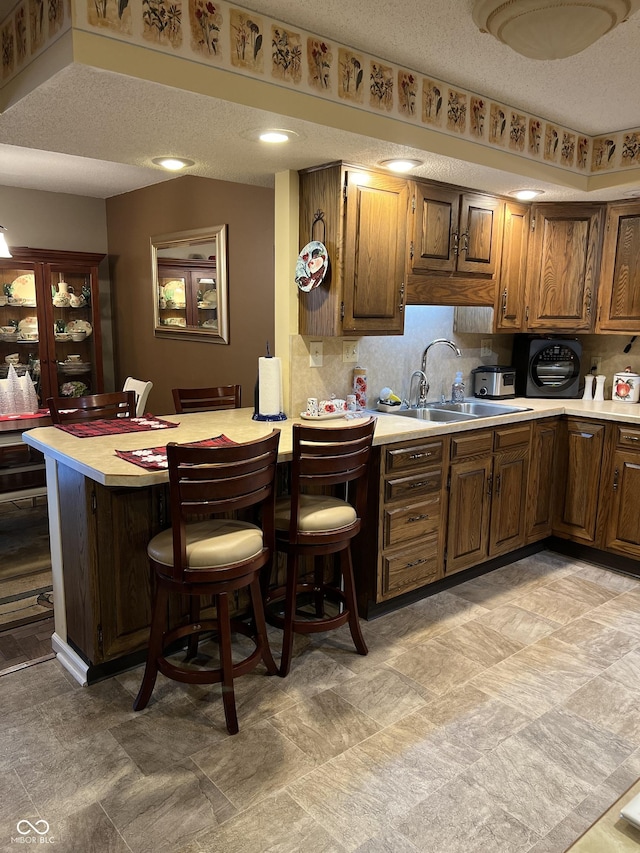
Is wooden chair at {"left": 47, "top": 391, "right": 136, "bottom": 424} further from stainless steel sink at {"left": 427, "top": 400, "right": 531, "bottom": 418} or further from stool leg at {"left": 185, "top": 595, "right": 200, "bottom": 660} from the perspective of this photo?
stainless steel sink at {"left": 427, "top": 400, "right": 531, "bottom": 418}

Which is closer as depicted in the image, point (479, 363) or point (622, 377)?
point (622, 377)

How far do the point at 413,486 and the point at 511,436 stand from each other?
2.79 feet

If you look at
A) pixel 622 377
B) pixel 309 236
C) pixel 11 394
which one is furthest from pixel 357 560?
pixel 11 394

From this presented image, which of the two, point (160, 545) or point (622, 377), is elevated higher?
point (622, 377)

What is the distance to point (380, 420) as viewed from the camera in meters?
3.41

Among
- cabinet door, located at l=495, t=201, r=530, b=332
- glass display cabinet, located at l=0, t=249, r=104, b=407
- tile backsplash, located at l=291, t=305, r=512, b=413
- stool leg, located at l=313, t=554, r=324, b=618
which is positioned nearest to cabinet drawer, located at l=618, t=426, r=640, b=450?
cabinet door, located at l=495, t=201, r=530, b=332

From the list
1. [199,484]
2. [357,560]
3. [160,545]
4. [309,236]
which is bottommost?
[357,560]

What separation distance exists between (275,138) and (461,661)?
2.37 meters

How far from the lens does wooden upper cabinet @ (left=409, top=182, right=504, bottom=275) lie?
3.44m

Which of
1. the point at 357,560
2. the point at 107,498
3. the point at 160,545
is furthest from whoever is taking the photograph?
the point at 357,560

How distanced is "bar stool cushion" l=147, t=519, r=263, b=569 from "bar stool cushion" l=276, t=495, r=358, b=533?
228 millimetres

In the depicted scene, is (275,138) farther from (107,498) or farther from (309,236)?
(107,498)

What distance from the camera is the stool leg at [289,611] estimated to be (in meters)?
2.63

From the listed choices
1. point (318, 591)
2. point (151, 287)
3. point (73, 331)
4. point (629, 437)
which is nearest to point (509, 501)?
point (629, 437)
